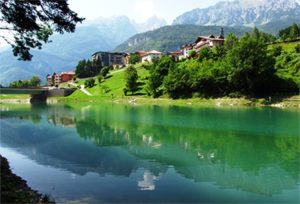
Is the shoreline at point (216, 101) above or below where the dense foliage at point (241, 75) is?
below

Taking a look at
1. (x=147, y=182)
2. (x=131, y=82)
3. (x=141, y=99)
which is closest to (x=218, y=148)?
(x=147, y=182)

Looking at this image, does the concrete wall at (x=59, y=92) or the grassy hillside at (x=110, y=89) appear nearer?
the grassy hillside at (x=110, y=89)

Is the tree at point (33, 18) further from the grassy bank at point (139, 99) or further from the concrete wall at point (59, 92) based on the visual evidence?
the concrete wall at point (59, 92)

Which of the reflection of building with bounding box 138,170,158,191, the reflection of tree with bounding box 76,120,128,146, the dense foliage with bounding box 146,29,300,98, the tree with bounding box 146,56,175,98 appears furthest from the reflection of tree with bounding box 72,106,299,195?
the tree with bounding box 146,56,175,98

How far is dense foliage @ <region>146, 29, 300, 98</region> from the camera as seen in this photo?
101 meters

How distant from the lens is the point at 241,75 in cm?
10350

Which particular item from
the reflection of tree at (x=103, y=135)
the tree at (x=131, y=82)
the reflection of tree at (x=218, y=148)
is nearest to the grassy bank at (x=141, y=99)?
the tree at (x=131, y=82)

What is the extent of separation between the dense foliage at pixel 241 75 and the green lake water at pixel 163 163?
149 ft

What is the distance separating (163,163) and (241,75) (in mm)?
76780

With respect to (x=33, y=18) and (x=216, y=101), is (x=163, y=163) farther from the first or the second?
(x=216, y=101)

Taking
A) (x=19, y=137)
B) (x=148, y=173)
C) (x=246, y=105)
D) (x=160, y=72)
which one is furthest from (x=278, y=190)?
(x=160, y=72)

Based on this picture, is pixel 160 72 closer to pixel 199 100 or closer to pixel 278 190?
pixel 199 100

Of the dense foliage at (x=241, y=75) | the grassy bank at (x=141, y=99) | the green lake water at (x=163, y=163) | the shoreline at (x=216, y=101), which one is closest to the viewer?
the green lake water at (x=163, y=163)

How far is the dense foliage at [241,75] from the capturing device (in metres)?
101
